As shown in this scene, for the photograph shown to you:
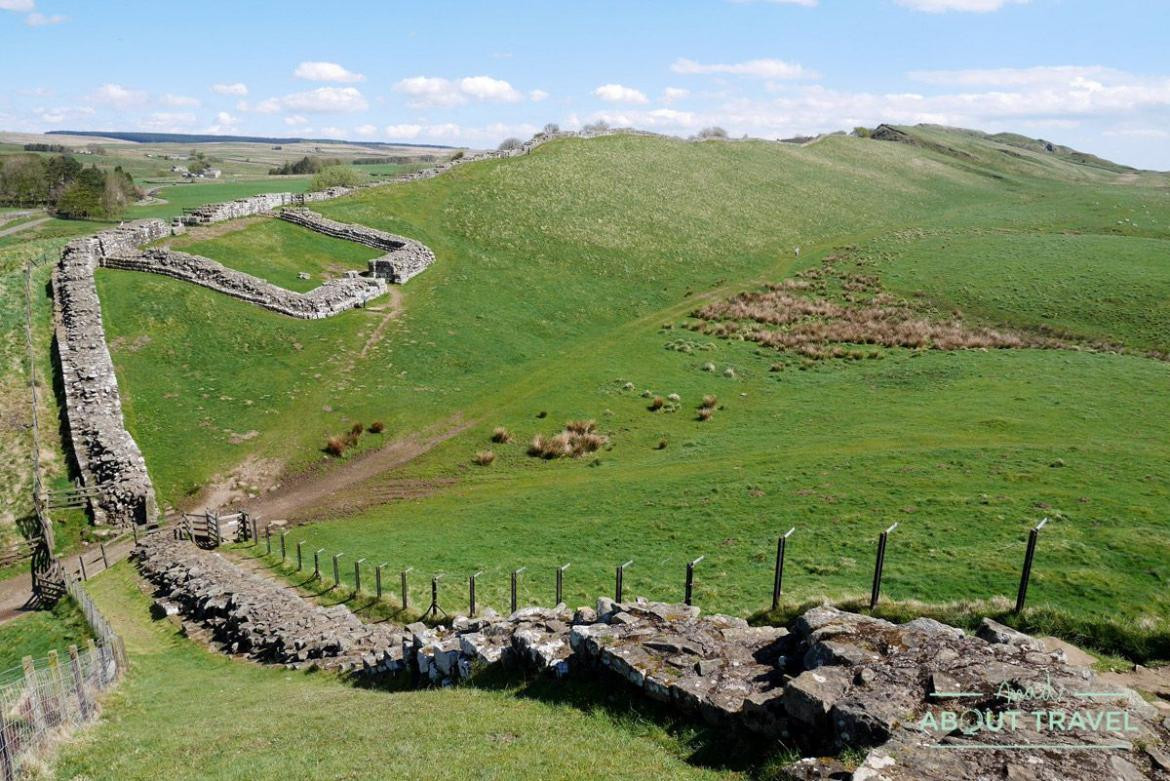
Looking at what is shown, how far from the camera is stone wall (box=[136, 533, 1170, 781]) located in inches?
374

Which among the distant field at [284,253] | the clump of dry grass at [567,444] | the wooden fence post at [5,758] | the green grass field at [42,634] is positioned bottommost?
the green grass field at [42,634]

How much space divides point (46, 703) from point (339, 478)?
2373 cm

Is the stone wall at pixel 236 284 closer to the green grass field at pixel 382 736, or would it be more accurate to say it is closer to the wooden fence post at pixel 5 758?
the green grass field at pixel 382 736

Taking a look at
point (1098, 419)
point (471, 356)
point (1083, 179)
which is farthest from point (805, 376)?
point (1083, 179)

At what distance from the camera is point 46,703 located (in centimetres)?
1466

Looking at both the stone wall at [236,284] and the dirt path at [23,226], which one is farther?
the dirt path at [23,226]

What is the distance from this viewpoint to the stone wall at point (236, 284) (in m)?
53.9

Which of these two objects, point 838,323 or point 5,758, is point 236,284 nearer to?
point 5,758

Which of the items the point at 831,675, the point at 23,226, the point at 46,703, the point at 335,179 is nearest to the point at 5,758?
the point at 46,703

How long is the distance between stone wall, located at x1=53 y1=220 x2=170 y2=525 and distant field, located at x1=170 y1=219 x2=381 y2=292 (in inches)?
378

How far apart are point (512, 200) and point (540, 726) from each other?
3279 inches

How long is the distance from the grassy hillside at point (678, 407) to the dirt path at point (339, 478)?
→ 1.14 metres

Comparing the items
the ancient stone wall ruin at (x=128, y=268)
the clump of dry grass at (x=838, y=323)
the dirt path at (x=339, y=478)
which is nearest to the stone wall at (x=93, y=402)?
the ancient stone wall ruin at (x=128, y=268)

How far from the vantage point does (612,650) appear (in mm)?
14539
